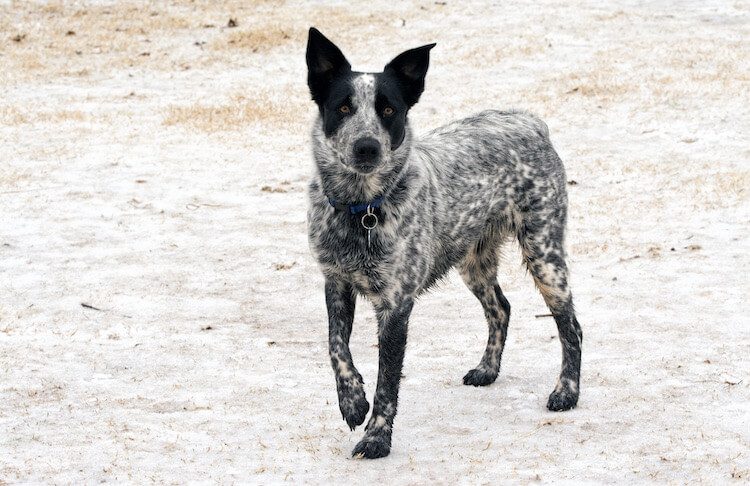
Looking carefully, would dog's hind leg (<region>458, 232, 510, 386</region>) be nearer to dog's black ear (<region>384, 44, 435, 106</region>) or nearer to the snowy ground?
the snowy ground

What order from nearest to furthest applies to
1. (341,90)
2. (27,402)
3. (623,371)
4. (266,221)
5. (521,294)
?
(341,90)
(27,402)
(623,371)
(521,294)
(266,221)

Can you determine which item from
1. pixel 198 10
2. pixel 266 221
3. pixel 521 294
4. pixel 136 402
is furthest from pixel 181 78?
pixel 136 402

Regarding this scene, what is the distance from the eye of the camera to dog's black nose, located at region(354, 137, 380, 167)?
6.54m

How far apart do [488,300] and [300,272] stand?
3.16 m

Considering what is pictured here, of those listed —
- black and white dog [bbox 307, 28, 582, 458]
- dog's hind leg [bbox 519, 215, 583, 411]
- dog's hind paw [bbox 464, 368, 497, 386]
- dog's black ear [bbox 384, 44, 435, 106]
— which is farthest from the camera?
dog's hind paw [bbox 464, 368, 497, 386]

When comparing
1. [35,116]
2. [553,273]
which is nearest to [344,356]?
[553,273]

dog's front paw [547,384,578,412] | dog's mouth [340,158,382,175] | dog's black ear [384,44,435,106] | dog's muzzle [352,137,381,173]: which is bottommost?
dog's front paw [547,384,578,412]

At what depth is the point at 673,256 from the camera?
11.4m

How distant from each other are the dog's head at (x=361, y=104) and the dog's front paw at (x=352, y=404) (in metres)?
1.43

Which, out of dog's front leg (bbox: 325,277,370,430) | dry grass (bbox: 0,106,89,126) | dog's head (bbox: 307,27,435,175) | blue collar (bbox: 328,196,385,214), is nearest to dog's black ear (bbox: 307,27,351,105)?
dog's head (bbox: 307,27,435,175)

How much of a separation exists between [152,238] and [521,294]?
14.6 feet

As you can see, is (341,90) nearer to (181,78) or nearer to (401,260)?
(401,260)

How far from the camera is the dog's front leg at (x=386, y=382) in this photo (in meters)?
6.64

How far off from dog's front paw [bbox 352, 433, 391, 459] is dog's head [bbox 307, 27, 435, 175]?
1722 millimetres
